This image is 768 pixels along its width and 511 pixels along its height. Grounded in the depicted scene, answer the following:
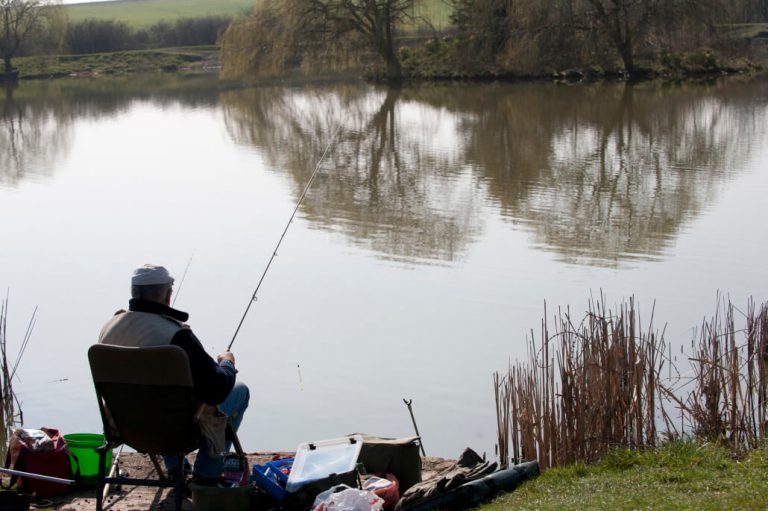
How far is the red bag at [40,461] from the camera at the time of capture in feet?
14.6

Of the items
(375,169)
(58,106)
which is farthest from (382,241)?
→ (58,106)

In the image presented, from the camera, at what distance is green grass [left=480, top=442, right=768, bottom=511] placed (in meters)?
3.64

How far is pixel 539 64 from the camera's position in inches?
1293

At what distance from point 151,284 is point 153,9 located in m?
84.8

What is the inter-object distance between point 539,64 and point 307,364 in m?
27.3

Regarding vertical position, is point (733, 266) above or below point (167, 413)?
below

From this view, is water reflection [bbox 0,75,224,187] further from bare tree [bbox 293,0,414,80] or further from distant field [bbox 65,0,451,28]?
distant field [bbox 65,0,451,28]

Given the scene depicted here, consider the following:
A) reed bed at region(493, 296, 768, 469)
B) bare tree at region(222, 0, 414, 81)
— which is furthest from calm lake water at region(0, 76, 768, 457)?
bare tree at region(222, 0, 414, 81)

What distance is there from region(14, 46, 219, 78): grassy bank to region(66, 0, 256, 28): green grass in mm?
19538

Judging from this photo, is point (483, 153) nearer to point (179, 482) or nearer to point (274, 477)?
point (274, 477)

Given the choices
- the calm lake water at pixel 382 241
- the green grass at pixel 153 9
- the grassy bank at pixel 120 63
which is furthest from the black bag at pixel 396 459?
the green grass at pixel 153 9

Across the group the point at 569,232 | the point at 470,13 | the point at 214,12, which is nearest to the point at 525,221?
the point at 569,232

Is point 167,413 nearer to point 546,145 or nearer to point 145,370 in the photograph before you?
point 145,370

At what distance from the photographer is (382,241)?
10672 mm
